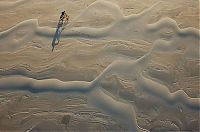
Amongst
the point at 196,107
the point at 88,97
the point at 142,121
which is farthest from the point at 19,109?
the point at 196,107

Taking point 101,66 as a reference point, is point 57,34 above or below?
above

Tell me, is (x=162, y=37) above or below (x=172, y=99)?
above

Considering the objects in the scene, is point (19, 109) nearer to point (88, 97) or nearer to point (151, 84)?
point (88, 97)

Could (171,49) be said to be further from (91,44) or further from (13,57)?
(13,57)

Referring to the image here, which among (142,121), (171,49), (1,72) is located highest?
(171,49)

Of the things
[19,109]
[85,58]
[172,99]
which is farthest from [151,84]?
[19,109]

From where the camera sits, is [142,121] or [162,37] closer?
[142,121]
